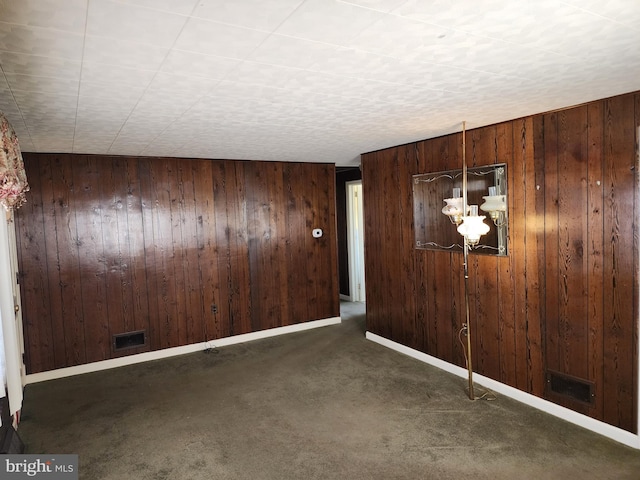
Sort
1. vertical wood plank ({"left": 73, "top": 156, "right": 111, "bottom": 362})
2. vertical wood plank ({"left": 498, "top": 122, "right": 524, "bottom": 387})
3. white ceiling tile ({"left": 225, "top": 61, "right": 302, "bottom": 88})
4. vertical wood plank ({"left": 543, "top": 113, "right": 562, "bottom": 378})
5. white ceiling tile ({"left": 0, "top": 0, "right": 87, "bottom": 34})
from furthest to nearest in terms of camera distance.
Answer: vertical wood plank ({"left": 73, "top": 156, "right": 111, "bottom": 362}) < vertical wood plank ({"left": 498, "top": 122, "right": 524, "bottom": 387}) < vertical wood plank ({"left": 543, "top": 113, "right": 562, "bottom": 378}) < white ceiling tile ({"left": 225, "top": 61, "right": 302, "bottom": 88}) < white ceiling tile ({"left": 0, "top": 0, "right": 87, "bottom": 34})

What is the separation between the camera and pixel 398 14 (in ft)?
4.77

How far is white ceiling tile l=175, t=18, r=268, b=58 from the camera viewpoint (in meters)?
1.50

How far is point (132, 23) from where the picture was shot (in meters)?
1.45

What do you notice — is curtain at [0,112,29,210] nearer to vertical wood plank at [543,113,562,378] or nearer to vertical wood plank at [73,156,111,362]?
vertical wood plank at [73,156,111,362]

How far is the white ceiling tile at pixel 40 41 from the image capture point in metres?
1.46

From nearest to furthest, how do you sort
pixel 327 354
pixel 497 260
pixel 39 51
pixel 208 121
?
pixel 39 51, pixel 208 121, pixel 497 260, pixel 327 354

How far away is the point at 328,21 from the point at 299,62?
41cm

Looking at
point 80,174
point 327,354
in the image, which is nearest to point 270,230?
point 327,354

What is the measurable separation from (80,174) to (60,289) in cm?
120

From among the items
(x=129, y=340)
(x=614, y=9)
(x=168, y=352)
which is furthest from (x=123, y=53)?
(x=168, y=352)

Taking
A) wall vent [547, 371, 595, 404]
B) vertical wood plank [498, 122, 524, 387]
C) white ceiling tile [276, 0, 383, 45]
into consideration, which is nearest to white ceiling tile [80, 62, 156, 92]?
white ceiling tile [276, 0, 383, 45]

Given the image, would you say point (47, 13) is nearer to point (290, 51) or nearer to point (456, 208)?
point (290, 51)

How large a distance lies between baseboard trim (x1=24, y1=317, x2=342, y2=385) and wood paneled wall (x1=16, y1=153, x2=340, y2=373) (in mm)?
68

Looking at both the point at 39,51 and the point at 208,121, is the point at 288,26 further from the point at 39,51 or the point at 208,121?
the point at 208,121
